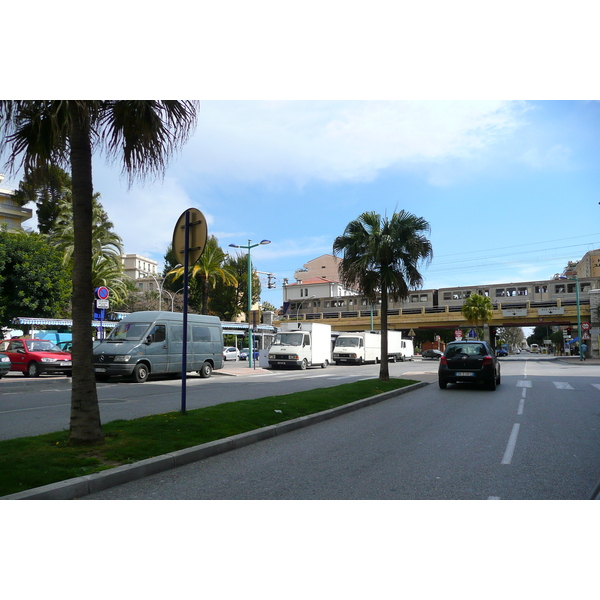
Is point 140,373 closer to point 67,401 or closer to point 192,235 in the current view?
point 67,401

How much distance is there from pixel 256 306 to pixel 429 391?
6985 cm

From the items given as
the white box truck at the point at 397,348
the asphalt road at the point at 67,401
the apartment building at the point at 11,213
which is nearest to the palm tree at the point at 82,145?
the asphalt road at the point at 67,401

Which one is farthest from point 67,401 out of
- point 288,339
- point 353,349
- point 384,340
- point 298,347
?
point 353,349

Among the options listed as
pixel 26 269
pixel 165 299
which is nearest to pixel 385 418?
pixel 26 269

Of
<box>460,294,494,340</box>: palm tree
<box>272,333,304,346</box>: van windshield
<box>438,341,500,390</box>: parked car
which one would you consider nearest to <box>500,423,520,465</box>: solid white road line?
<box>438,341,500,390</box>: parked car

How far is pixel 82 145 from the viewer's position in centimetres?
669

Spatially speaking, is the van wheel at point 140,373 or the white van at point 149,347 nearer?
the white van at point 149,347

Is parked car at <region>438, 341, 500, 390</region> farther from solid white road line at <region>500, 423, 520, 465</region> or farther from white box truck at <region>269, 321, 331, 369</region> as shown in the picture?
white box truck at <region>269, 321, 331, 369</region>

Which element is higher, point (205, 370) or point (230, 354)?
point (205, 370)

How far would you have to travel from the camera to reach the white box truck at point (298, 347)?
3231 centimetres

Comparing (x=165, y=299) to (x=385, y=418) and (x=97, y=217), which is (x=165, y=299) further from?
(x=385, y=418)

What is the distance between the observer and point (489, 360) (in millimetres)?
16766

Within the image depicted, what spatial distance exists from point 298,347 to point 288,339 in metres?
1.01

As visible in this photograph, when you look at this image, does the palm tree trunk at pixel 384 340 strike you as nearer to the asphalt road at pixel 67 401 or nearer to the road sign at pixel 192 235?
the asphalt road at pixel 67 401
